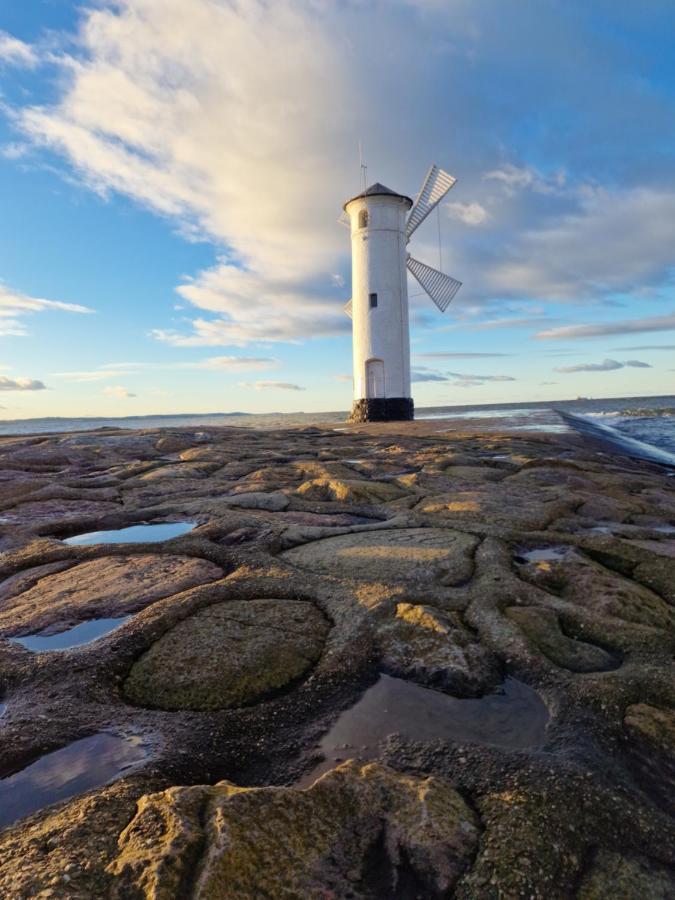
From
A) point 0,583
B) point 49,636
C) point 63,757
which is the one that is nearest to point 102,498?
point 0,583

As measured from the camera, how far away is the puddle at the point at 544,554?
4180 mm

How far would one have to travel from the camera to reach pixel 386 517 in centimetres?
552

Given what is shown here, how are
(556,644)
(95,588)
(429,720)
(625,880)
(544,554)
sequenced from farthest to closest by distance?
1. (544,554)
2. (95,588)
3. (556,644)
4. (429,720)
5. (625,880)

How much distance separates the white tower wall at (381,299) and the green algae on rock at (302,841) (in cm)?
2247

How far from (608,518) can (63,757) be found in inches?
198

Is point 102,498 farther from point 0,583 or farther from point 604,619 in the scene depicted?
point 604,619

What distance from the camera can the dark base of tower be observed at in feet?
78.9

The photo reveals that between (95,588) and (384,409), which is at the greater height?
(384,409)

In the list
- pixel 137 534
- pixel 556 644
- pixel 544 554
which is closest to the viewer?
pixel 556 644

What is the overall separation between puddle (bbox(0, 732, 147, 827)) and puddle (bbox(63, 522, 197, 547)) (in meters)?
2.82

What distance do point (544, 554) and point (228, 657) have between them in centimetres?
260

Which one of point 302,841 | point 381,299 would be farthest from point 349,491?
point 381,299

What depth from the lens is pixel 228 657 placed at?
2.77 meters

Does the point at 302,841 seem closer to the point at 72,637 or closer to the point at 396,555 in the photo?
the point at 72,637
